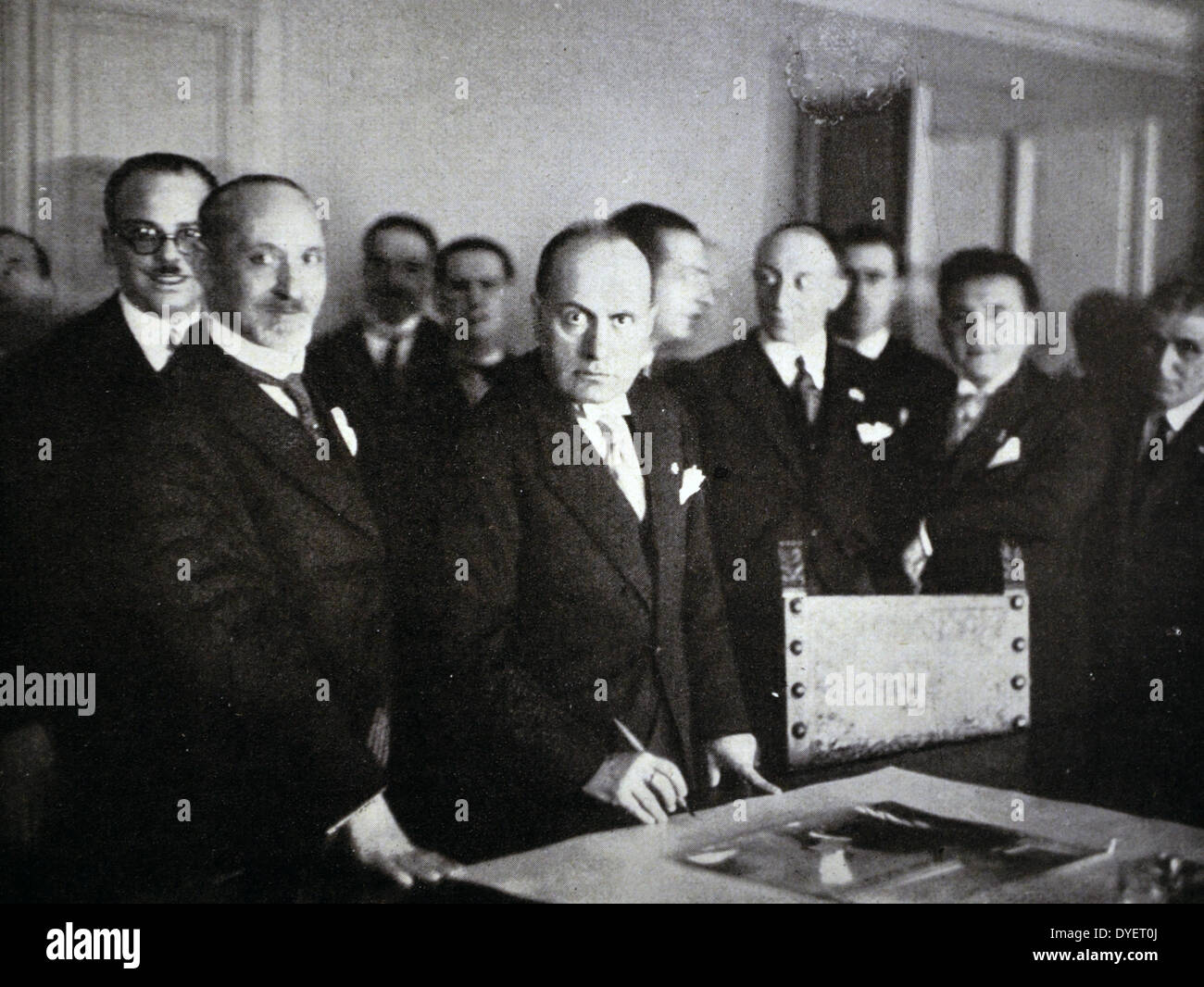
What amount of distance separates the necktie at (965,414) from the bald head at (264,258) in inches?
60.1

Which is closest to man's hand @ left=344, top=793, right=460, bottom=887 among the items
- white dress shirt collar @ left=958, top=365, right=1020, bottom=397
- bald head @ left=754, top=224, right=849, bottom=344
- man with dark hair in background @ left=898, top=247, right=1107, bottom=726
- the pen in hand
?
the pen in hand

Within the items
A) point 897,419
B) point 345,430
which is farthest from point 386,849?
point 897,419

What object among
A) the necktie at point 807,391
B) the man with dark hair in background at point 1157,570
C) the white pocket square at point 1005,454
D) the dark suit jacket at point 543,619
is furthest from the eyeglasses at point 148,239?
the man with dark hair in background at point 1157,570

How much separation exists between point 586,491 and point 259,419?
733 mm

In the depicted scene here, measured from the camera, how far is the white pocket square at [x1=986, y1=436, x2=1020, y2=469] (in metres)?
2.98

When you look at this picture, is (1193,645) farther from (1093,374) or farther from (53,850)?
(53,850)

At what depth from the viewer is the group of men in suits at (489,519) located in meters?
2.62

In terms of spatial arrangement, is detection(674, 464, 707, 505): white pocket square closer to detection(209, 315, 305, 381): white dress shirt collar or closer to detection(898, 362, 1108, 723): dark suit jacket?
detection(898, 362, 1108, 723): dark suit jacket

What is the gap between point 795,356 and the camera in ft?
9.55

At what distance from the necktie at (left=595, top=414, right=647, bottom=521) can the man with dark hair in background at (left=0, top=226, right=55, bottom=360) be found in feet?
4.01

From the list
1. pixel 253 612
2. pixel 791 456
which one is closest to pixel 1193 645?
pixel 791 456

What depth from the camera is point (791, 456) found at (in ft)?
9.53

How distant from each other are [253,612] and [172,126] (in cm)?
107

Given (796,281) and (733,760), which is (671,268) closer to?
(796,281)
